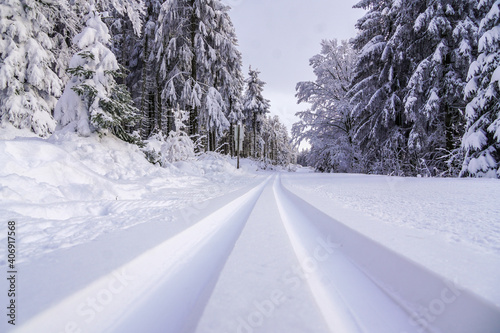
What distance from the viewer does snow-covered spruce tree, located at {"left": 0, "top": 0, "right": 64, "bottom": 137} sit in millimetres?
6438

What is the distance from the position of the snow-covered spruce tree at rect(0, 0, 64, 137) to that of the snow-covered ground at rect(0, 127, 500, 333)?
6203mm

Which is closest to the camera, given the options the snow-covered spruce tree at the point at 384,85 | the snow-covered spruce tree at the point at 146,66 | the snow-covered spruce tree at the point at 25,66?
the snow-covered spruce tree at the point at 25,66

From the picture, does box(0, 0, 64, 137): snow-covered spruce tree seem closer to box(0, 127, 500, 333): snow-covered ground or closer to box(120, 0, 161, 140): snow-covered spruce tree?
box(120, 0, 161, 140): snow-covered spruce tree

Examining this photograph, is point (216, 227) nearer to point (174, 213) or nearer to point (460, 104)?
point (174, 213)

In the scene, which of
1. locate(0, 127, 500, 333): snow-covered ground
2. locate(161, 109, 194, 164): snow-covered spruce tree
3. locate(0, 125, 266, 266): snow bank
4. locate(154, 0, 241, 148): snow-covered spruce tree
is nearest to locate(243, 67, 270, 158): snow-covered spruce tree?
locate(154, 0, 241, 148): snow-covered spruce tree

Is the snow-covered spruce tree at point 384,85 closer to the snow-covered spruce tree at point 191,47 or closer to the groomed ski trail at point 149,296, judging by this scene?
the snow-covered spruce tree at point 191,47

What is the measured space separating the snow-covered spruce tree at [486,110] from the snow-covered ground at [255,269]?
14.0ft

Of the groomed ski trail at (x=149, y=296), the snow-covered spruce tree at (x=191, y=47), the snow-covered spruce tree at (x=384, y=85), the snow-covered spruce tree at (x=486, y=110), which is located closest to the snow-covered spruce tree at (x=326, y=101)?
the snow-covered spruce tree at (x=384, y=85)

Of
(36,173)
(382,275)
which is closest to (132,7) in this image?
(36,173)

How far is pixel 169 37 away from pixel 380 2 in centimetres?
1191

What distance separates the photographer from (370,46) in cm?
1094

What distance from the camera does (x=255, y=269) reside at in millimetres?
1290

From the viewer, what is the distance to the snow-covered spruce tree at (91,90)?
16.8 feet

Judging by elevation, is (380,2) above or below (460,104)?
above
